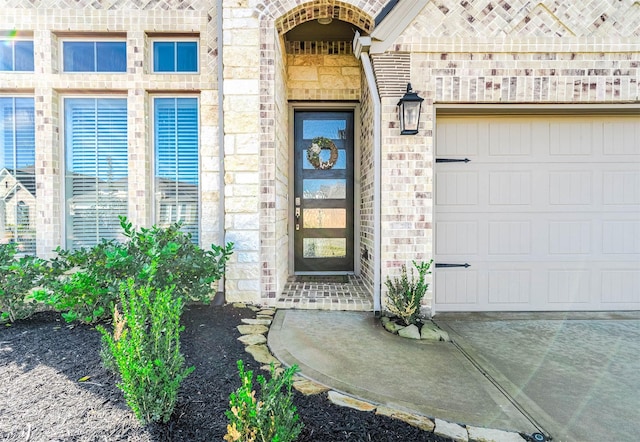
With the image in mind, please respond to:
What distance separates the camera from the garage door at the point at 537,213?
353 centimetres

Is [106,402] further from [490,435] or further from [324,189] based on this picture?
[324,189]

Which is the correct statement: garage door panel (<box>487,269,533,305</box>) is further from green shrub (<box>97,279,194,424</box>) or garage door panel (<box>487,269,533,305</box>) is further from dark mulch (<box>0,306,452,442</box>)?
green shrub (<box>97,279,194,424</box>)

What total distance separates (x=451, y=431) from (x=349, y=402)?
50 cm

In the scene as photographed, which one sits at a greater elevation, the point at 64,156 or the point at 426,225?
the point at 64,156

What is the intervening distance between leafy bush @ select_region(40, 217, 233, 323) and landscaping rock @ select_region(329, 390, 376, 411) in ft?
4.73

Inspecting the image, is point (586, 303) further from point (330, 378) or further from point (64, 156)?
point (64, 156)

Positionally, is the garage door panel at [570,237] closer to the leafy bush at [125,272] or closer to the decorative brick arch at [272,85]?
→ the decorative brick arch at [272,85]

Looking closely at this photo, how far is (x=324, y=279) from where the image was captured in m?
4.33

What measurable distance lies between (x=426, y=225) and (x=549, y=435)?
193 cm

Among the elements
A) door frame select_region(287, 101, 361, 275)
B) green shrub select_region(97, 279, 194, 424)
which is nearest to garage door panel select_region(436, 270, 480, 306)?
door frame select_region(287, 101, 361, 275)

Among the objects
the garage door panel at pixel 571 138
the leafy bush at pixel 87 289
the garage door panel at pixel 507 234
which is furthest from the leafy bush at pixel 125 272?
the garage door panel at pixel 571 138

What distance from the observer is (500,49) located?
324cm

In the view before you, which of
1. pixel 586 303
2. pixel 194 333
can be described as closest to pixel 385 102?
pixel 194 333

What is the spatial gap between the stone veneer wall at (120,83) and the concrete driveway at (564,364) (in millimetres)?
2688
